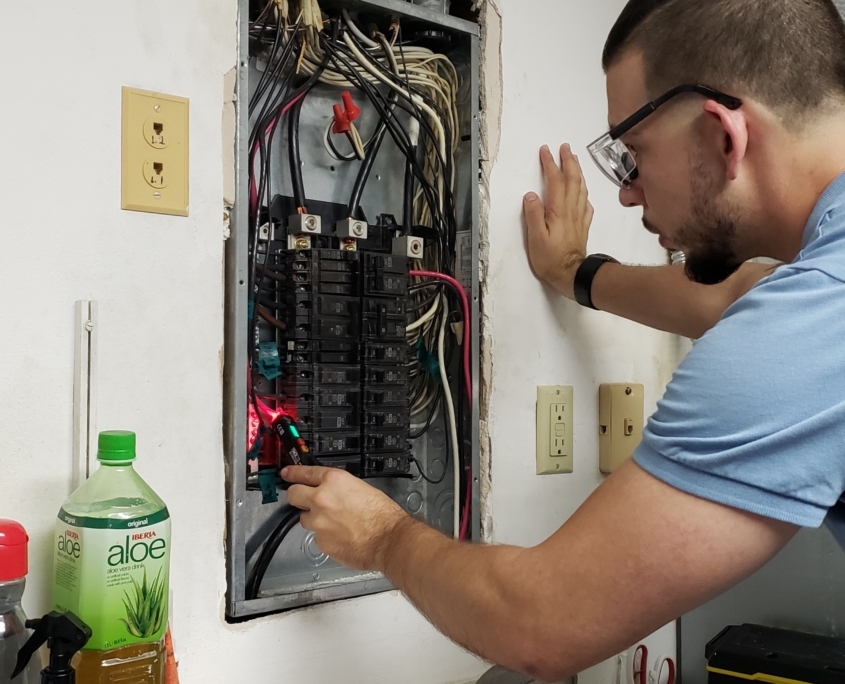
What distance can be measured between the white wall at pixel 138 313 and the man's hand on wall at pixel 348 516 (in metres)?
0.13

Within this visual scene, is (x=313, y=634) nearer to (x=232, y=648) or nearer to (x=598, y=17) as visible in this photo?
(x=232, y=648)

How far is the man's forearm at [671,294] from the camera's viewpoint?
1380 mm

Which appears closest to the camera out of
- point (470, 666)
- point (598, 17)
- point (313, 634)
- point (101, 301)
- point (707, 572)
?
point (707, 572)

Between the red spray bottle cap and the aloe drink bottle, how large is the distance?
2.1 inches

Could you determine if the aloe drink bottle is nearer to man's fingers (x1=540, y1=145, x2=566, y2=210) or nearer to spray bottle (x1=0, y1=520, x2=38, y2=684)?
spray bottle (x1=0, y1=520, x2=38, y2=684)

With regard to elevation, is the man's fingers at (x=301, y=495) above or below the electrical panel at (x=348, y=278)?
below

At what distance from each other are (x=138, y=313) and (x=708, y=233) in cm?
74

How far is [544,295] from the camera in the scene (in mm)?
1435

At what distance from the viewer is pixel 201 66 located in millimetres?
1049

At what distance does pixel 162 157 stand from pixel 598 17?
96 centimetres

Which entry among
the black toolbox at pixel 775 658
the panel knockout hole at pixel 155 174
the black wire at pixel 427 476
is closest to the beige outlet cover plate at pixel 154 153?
the panel knockout hole at pixel 155 174

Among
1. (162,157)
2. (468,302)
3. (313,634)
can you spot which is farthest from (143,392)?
(468,302)

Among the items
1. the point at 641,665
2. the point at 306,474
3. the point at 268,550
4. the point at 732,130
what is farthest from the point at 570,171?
the point at 641,665

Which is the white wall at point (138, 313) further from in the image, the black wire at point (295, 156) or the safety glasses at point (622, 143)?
the safety glasses at point (622, 143)
